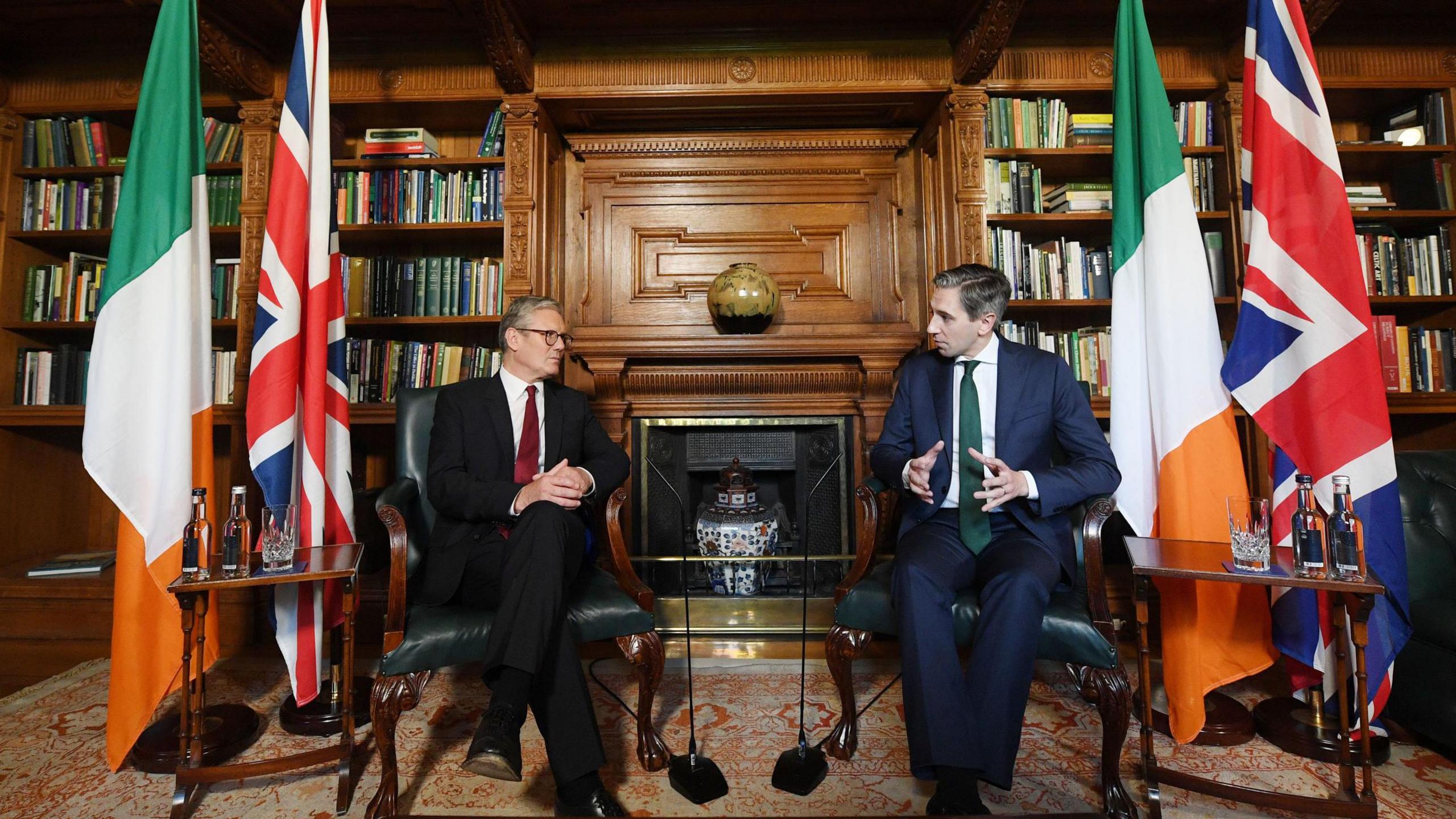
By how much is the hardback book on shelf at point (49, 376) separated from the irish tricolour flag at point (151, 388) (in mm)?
1680

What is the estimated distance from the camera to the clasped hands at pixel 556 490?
5.83ft

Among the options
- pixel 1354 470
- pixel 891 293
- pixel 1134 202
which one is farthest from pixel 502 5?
pixel 1354 470

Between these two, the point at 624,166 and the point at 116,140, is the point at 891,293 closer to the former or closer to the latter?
the point at 624,166

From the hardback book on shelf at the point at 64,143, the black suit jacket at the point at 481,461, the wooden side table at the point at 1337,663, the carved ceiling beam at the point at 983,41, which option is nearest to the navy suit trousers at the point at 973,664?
the wooden side table at the point at 1337,663

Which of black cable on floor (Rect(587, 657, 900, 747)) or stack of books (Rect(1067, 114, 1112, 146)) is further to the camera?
stack of books (Rect(1067, 114, 1112, 146))

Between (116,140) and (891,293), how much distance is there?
11.8 feet

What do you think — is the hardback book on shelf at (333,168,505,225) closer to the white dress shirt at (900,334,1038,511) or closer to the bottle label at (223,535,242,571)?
the bottle label at (223,535,242,571)

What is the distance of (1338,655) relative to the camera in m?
1.50

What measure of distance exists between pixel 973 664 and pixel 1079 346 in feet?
6.17

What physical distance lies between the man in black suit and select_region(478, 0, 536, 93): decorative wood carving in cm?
116

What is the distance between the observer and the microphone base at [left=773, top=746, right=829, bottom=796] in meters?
1.67

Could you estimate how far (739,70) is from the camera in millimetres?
2912

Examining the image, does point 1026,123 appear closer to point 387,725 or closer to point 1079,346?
point 1079,346

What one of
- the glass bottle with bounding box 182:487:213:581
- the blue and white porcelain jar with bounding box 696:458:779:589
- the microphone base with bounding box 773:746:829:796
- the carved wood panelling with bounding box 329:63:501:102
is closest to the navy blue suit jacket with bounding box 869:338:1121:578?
the microphone base with bounding box 773:746:829:796
